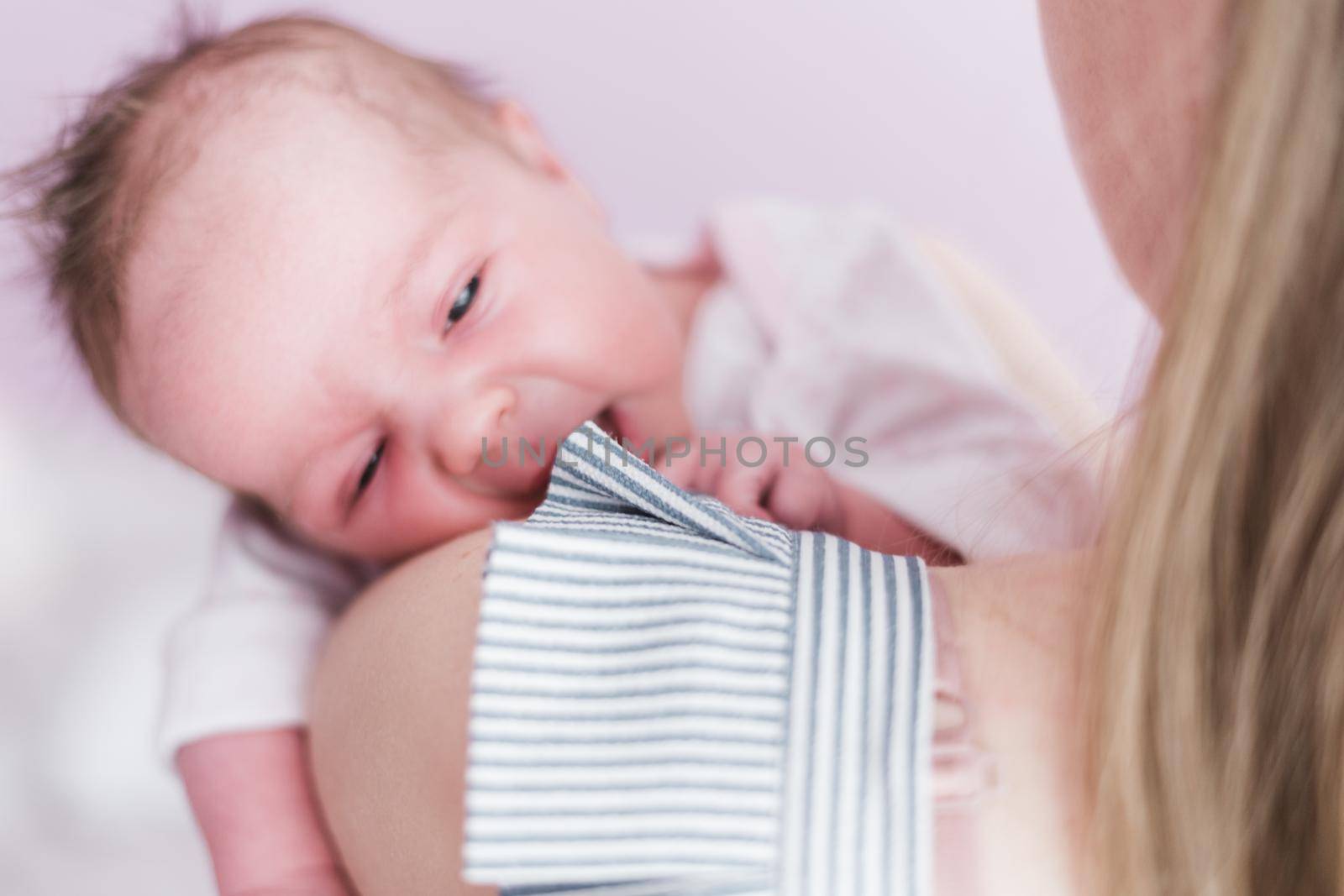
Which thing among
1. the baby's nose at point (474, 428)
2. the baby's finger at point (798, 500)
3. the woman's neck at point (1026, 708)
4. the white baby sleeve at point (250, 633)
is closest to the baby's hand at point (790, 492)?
the baby's finger at point (798, 500)

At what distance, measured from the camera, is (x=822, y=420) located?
104cm

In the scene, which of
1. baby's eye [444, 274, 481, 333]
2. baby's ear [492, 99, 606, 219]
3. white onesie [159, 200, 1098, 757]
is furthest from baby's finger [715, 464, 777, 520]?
baby's ear [492, 99, 606, 219]

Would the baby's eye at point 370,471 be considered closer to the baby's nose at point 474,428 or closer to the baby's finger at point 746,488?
the baby's nose at point 474,428

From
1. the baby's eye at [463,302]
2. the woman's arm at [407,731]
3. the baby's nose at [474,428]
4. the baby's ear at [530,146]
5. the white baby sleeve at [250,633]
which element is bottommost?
the white baby sleeve at [250,633]

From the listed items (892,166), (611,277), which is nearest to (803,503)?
(611,277)

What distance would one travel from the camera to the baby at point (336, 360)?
30.3 inches

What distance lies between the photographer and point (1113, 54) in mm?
499

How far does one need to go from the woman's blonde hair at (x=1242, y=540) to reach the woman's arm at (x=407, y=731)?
0.29 metres

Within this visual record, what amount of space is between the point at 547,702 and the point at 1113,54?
1.27 ft

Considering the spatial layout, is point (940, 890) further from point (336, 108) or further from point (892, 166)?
point (892, 166)

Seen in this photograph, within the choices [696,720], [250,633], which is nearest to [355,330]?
[250,633]

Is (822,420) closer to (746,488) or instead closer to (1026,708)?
(746,488)

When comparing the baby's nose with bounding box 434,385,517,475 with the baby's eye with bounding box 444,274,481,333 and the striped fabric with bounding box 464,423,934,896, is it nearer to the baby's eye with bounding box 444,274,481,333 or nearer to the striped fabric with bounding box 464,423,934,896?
the baby's eye with bounding box 444,274,481,333

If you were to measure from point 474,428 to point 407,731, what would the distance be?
258 millimetres
